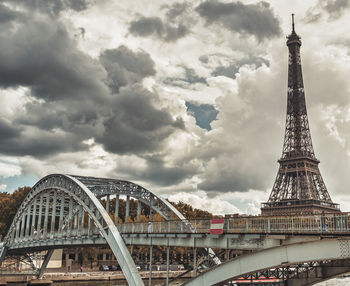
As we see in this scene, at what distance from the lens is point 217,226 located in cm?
2295

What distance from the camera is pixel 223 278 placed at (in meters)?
21.7

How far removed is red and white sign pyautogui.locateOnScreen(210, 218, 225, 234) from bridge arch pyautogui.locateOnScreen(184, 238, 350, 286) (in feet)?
6.02

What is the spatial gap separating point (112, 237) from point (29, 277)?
1255 inches

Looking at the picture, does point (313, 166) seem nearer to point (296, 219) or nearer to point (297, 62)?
point (297, 62)

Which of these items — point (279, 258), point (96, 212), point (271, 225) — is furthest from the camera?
point (96, 212)

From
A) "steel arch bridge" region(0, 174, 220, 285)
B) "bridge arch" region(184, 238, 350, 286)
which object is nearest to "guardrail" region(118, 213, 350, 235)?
"bridge arch" region(184, 238, 350, 286)

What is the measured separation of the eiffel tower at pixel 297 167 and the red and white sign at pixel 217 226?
66874 mm

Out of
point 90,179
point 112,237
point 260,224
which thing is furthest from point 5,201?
point 260,224

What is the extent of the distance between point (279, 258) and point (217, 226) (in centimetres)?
461

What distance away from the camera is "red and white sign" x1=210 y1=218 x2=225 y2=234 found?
22.7 meters

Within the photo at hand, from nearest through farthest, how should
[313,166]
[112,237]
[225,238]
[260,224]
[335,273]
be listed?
[260,224], [225,238], [335,273], [112,237], [313,166]

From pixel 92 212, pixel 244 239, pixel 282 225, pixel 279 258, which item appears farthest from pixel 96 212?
pixel 279 258

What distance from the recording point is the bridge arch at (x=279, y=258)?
17219 mm

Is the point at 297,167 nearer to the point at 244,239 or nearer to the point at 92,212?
the point at 92,212
